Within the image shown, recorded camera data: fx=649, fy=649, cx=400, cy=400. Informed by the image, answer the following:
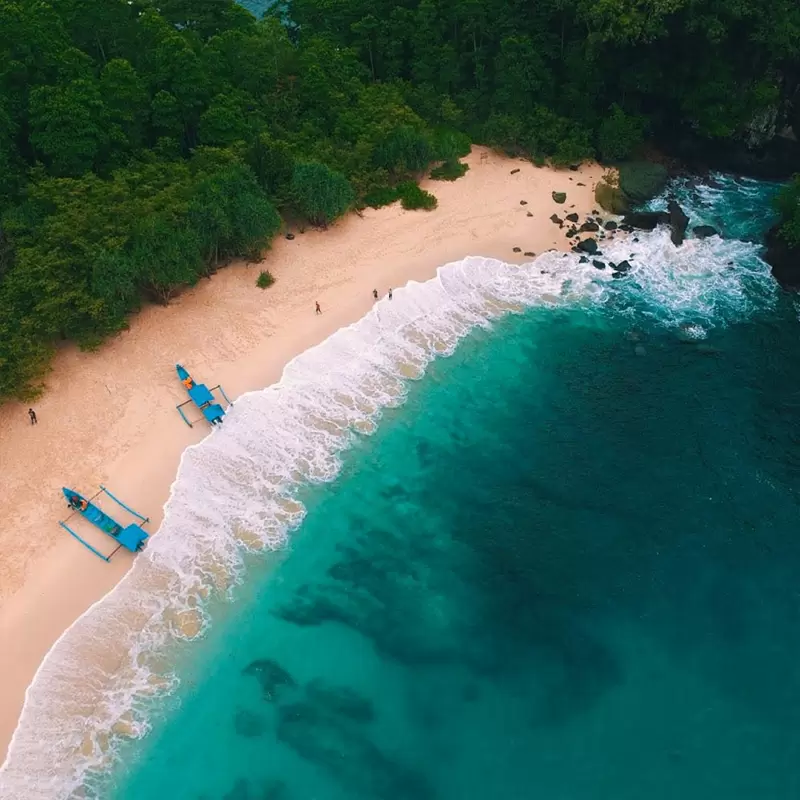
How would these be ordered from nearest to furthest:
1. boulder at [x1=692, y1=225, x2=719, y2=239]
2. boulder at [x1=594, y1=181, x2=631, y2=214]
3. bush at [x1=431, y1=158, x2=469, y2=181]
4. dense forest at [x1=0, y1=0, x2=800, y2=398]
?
1. dense forest at [x1=0, y1=0, x2=800, y2=398]
2. boulder at [x1=692, y1=225, x2=719, y2=239]
3. boulder at [x1=594, y1=181, x2=631, y2=214]
4. bush at [x1=431, y1=158, x2=469, y2=181]

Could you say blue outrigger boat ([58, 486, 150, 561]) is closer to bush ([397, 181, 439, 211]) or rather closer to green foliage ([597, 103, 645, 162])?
bush ([397, 181, 439, 211])

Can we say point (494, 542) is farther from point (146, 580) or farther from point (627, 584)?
point (146, 580)

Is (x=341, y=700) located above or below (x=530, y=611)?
above

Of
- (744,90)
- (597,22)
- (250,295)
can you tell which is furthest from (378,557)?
(744,90)

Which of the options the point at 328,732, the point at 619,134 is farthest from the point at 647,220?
the point at 328,732

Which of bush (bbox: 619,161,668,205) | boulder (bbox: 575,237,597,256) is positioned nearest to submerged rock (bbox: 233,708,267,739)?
boulder (bbox: 575,237,597,256)

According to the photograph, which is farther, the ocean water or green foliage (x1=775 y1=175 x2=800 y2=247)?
green foliage (x1=775 y1=175 x2=800 y2=247)

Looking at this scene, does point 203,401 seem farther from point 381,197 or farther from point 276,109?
point 276,109
